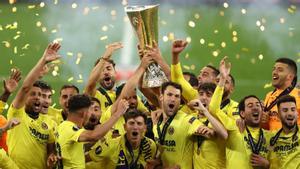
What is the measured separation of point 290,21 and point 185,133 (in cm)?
898

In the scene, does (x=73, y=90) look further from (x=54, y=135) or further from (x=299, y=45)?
(x=299, y=45)

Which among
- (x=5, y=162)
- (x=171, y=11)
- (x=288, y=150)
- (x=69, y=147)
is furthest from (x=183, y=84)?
(x=171, y=11)

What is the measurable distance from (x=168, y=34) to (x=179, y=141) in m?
7.83

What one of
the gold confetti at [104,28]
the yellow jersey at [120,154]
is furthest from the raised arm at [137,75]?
the gold confetti at [104,28]

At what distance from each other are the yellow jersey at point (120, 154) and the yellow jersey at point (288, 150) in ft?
3.63

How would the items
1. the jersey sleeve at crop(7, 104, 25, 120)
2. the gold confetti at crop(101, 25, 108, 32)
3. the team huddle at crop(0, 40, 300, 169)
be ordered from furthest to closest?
the gold confetti at crop(101, 25, 108, 32) < the jersey sleeve at crop(7, 104, 25, 120) < the team huddle at crop(0, 40, 300, 169)

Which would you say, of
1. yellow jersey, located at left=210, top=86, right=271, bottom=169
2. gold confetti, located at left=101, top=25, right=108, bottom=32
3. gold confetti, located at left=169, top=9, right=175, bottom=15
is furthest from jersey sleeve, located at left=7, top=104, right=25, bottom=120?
gold confetti, located at left=169, top=9, right=175, bottom=15

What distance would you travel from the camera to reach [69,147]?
23.2 feet

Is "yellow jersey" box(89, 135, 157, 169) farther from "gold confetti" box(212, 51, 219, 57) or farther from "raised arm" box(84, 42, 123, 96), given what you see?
"gold confetti" box(212, 51, 219, 57)

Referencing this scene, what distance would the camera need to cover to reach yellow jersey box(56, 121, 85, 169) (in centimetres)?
702

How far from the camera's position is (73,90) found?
8625 millimetres

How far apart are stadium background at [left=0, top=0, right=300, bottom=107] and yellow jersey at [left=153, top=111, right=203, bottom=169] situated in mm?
7096

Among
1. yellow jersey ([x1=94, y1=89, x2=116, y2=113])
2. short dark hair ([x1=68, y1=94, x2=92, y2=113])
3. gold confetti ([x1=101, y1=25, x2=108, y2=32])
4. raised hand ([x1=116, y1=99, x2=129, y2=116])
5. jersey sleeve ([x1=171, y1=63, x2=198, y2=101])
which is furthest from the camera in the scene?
gold confetti ([x1=101, y1=25, x2=108, y2=32])

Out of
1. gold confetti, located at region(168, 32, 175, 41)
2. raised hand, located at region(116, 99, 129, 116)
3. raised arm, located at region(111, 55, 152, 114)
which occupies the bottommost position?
raised hand, located at region(116, 99, 129, 116)
